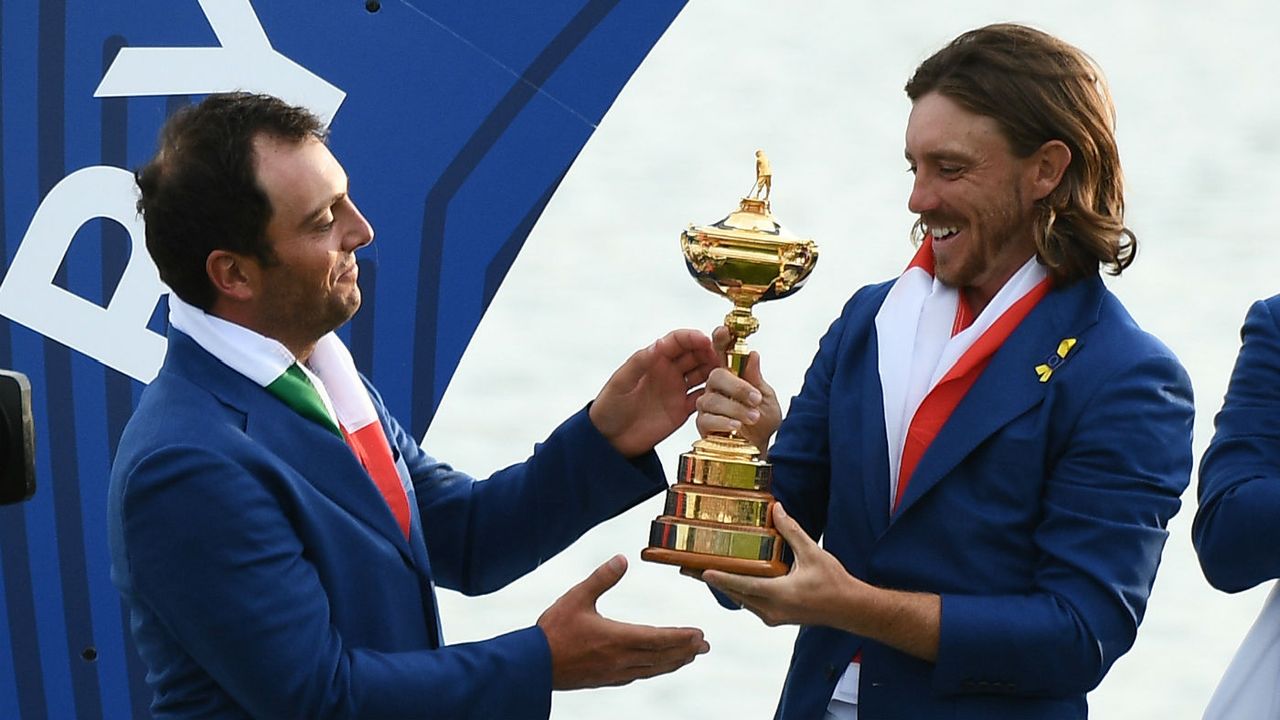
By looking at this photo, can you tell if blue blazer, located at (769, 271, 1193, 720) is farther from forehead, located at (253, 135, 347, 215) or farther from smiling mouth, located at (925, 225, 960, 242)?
forehead, located at (253, 135, 347, 215)

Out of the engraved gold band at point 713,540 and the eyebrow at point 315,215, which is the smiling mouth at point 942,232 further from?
the eyebrow at point 315,215

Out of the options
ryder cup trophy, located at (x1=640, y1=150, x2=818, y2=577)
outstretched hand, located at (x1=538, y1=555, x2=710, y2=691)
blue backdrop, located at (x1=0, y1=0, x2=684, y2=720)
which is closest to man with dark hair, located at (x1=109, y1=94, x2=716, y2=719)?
outstretched hand, located at (x1=538, y1=555, x2=710, y2=691)

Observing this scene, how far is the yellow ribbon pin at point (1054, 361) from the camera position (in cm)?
246

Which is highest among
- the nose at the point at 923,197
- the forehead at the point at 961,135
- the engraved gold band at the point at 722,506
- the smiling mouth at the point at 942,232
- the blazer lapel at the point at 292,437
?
the forehead at the point at 961,135

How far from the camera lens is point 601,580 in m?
2.45

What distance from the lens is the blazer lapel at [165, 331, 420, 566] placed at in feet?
7.98

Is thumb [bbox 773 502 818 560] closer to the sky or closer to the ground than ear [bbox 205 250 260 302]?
closer to the ground

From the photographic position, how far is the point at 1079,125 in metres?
2.50

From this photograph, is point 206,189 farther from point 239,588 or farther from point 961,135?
point 961,135

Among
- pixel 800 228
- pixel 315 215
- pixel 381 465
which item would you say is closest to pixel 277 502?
pixel 381 465

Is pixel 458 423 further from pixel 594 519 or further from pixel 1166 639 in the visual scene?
pixel 1166 639

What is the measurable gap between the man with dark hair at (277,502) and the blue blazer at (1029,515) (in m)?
0.27

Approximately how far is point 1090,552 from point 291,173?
40.9 inches

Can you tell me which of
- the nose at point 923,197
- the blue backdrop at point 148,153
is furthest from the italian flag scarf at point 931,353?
the blue backdrop at point 148,153
